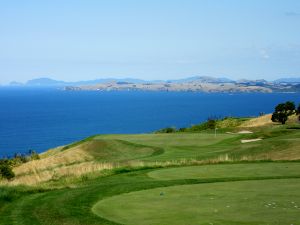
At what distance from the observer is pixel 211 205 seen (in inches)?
527

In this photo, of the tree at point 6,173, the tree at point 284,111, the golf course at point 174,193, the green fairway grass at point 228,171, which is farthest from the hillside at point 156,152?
the tree at point 284,111

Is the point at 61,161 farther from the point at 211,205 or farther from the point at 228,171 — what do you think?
the point at 211,205

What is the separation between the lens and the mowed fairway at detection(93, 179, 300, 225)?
11750mm

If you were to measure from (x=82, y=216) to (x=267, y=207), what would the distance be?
185 inches

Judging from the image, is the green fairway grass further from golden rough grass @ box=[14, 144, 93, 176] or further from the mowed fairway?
golden rough grass @ box=[14, 144, 93, 176]

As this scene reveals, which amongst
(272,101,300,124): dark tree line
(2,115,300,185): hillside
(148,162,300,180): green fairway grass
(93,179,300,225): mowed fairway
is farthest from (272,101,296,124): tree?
(93,179,300,225): mowed fairway

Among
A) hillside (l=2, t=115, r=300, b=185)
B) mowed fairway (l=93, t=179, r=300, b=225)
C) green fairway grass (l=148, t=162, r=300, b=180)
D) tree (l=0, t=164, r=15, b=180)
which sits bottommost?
tree (l=0, t=164, r=15, b=180)

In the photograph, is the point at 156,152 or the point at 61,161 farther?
the point at 61,161

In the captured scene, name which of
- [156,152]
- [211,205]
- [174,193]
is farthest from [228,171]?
[156,152]

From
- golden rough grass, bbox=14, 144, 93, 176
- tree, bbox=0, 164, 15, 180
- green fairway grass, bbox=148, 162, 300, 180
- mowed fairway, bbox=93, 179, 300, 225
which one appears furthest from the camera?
golden rough grass, bbox=14, 144, 93, 176

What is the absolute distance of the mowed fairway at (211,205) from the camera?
1175 cm

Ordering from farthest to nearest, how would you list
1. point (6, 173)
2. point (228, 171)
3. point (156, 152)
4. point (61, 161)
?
point (61, 161), point (156, 152), point (6, 173), point (228, 171)

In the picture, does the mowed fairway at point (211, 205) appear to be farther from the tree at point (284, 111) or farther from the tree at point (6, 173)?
the tree at point (284, 111)

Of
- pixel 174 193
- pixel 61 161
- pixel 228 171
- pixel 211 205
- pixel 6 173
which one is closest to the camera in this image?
pixel 211 205
